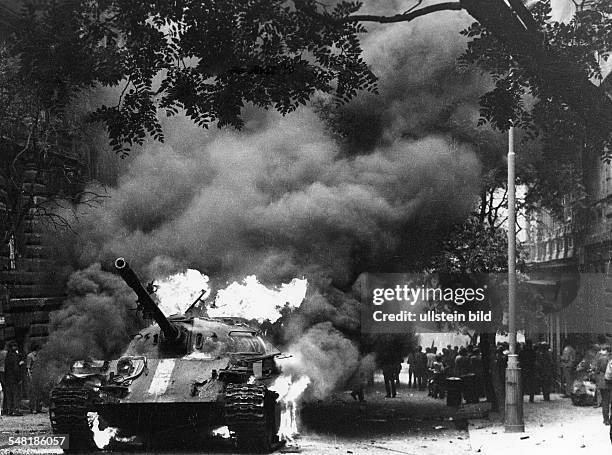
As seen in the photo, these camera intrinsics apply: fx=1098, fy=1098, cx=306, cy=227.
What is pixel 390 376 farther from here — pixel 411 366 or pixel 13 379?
pixel 13 379

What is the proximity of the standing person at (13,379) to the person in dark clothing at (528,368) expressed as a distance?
5734mm

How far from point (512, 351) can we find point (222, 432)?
11.3 feet

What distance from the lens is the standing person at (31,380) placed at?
1251 cm

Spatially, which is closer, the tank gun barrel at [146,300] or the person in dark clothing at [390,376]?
the tank gun barrel at [146,300]

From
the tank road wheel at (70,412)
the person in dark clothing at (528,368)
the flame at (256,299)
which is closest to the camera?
the tank road wheel at (70,412)

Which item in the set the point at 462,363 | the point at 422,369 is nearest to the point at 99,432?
the point at 422,369

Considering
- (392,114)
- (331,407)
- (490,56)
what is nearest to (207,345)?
(331,407)

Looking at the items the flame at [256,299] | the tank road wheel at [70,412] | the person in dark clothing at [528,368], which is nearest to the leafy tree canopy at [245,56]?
the tank road wheel at [70,412]

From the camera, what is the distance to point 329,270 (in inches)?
531

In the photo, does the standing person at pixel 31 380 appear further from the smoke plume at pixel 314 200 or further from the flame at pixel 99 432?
the flame at pixel 99 432

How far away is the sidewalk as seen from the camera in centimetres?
1157

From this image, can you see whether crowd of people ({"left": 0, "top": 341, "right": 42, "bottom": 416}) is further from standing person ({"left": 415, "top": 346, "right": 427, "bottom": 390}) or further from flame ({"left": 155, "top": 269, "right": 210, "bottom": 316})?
standing person ({"left": 415, "top": 346, "right": 427, "bottom": 390})

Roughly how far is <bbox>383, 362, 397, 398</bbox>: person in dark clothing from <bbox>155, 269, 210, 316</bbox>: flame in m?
2.61

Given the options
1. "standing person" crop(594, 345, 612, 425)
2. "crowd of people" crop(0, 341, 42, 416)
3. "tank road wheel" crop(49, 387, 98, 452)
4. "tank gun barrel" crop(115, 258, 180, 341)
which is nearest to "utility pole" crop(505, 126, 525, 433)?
"standing person" crop(594, 345, 612, 425)
